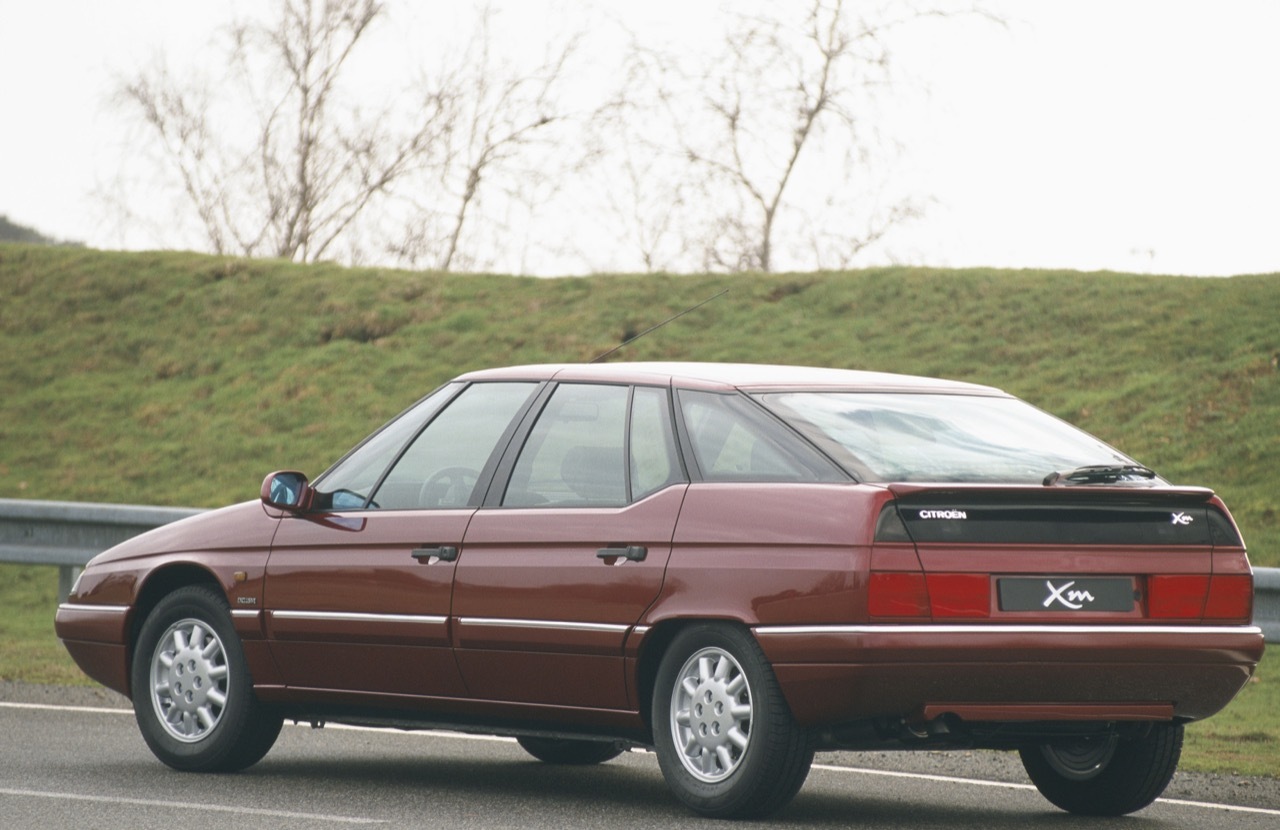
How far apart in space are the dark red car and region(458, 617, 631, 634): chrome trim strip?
1cm

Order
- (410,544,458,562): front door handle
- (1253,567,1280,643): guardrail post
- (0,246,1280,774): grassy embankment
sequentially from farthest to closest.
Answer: (0,246,1280,774): grassy embankment
(1253,567,1280,643): guardrail post
(410,544,458,562): front door handle

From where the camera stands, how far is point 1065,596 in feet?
21.0

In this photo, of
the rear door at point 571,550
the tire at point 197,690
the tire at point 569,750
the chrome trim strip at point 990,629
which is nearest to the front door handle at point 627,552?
the rear door at point 571,550

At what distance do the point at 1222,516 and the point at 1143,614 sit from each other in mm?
482

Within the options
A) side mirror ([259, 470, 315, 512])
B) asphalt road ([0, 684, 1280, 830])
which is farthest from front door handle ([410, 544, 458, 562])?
asphalt road ([0, 684, 1280, 830])

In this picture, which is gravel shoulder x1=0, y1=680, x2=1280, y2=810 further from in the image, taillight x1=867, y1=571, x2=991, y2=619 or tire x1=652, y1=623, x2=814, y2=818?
tire x1=652, y1=623, x2=814, y2=818

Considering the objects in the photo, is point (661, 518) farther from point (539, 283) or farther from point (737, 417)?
point (539, 283)

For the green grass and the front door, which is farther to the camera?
the green grass

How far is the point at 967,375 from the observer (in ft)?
68.1

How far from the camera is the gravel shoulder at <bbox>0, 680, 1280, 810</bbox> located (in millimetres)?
8092

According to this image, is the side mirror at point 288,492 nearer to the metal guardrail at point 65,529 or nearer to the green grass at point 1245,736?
the green grass at point 1245,736

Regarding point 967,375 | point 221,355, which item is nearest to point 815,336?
point 967,375

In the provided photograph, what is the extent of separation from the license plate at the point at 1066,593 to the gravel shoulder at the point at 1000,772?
1.81m

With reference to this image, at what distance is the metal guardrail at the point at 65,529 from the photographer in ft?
46.3
